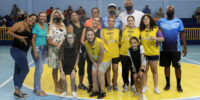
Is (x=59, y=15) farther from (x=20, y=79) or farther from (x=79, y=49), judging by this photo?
(x=20, y=79)

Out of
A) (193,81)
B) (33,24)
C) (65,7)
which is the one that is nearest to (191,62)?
(193,81)

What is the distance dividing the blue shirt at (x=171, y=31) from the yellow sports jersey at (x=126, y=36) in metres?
0.73

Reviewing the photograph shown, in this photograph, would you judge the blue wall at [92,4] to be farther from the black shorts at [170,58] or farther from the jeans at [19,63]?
the jeans at [19,63]

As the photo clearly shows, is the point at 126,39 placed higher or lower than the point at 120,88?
higher

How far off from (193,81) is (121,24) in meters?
2.86

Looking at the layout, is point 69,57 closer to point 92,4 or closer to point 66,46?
point 66,46

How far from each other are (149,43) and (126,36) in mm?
569

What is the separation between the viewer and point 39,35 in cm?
556

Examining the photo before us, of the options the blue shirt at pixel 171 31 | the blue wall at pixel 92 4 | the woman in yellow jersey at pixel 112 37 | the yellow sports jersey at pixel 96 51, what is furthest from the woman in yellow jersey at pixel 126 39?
the blue wall at pixel 92 4

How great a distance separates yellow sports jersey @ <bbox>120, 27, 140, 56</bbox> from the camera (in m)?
5.75

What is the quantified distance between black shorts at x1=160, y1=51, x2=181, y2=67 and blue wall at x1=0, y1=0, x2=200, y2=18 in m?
15.4

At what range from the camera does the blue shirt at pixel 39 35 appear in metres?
5.53

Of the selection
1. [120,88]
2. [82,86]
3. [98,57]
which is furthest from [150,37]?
[82,86]

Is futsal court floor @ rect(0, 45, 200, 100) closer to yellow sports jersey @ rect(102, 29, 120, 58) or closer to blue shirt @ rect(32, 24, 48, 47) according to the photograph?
yellow sports jersey @ rect(102, 29, 120, 58)
